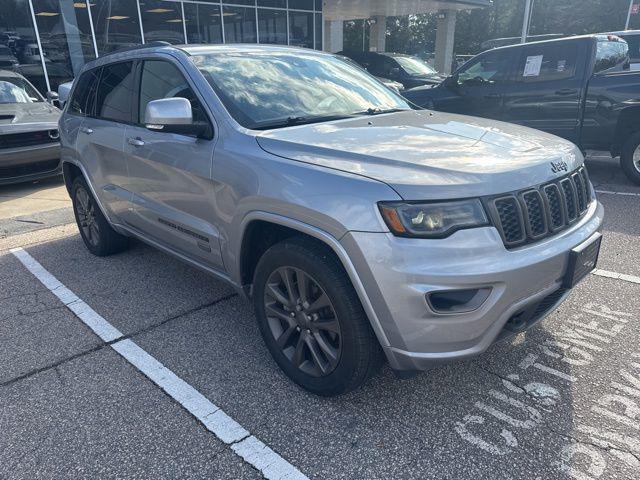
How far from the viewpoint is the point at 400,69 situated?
14.5 meters

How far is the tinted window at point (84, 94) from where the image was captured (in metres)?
4.64

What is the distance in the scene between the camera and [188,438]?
8.21 ft

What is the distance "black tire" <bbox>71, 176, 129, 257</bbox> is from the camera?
15.7 feet

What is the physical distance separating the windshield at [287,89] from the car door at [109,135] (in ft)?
3.42

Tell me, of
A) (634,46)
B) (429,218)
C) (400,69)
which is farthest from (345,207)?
(400,69)

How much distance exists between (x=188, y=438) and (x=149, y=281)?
2.16m

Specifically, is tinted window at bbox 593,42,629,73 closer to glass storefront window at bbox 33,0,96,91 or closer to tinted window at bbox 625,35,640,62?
tinted window at bbox 625,35,640,62

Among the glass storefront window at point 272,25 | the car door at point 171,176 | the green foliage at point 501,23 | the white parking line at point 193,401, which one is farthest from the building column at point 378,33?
the white parking line at point 193,401

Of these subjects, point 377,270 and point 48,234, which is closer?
point 377,270

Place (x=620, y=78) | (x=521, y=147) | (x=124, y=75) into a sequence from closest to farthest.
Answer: (x=521, y=147), (x=124, y=75), (x=620, y=78)

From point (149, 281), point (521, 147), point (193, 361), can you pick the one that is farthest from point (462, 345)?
point (149, 281)

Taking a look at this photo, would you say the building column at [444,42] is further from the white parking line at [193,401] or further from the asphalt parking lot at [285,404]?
the white parking line at [193,401]

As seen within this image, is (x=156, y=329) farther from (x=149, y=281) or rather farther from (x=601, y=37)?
(x=601, y=37)

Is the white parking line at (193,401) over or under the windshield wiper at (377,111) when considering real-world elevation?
under
